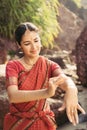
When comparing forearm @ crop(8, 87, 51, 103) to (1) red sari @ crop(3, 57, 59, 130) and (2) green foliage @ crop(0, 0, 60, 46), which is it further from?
(2) green foliage @ crop(0, 0, 60, 46)

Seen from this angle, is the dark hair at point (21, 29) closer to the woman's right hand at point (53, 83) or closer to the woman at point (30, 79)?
the woman at point (30, 79)

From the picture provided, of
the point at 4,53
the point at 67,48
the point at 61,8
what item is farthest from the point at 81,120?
the point at 61,8

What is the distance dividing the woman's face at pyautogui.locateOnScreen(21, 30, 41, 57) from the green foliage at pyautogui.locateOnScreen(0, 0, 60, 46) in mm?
4568

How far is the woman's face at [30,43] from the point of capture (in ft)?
7.20

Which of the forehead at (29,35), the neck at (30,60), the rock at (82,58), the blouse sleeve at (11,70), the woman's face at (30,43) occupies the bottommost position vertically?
the rock at (82,58)

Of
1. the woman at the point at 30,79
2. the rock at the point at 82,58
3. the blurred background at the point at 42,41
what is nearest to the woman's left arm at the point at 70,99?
the woman at the point at 30,79

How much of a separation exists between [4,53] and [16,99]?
459 cm

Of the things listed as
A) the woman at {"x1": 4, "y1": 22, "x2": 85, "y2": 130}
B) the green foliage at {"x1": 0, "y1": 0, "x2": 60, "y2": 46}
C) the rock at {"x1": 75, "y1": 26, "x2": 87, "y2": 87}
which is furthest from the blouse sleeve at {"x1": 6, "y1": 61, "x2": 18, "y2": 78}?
the green foliage at {"x1": 0, "y1": 0, "x2": 60, "y2": 46}

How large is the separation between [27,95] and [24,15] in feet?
17.3

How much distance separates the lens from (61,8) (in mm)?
11180

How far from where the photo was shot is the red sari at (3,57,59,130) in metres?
2.19

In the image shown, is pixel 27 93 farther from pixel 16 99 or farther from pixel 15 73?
pixel 15 73

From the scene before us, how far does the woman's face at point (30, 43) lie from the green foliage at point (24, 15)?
4.57 m

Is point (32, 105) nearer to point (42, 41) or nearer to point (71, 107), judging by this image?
point (71, 107)
